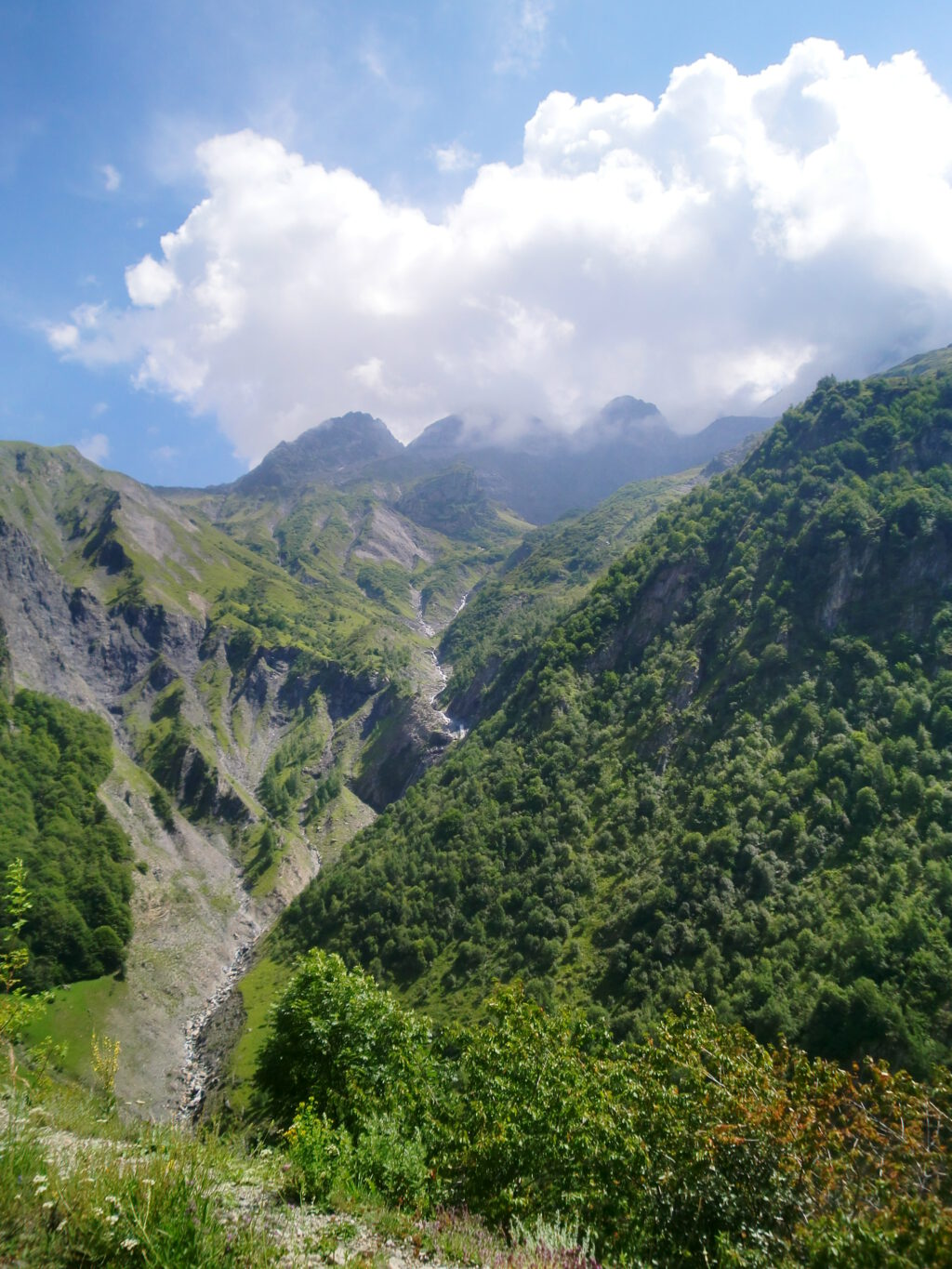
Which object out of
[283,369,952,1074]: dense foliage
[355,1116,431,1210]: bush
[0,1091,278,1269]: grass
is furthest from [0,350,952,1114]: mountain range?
[0,1091,278,1269]: grass

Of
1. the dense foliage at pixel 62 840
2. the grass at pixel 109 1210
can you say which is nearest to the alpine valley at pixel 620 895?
the dense foliage at pixel 62 840

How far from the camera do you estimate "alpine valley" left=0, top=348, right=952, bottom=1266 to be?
16.8m

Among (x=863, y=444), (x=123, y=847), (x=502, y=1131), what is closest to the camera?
(x=502, y=1131)

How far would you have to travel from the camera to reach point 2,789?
137m

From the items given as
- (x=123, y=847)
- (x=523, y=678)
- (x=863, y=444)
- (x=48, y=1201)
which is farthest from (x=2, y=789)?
(x=863, y=444)

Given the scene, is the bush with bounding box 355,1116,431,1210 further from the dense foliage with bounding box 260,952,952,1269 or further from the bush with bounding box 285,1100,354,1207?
the bush with bounding box 285,1100,354,1207

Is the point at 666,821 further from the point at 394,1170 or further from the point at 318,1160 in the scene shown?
the point at 318,1160

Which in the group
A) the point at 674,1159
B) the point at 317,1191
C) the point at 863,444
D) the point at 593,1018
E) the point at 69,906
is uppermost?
the point at 863,444

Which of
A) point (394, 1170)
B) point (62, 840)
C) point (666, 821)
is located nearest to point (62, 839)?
point (62, 840)

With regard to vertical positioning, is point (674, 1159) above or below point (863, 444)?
below

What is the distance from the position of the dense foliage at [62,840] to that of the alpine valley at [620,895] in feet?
2.55

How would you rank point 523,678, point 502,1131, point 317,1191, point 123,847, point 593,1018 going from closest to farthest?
point 317,1191, point 502,1131, point 593,1018, point 123,847, point 523,678

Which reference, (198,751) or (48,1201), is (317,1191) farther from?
(198,751)

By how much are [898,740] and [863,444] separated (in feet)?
329
